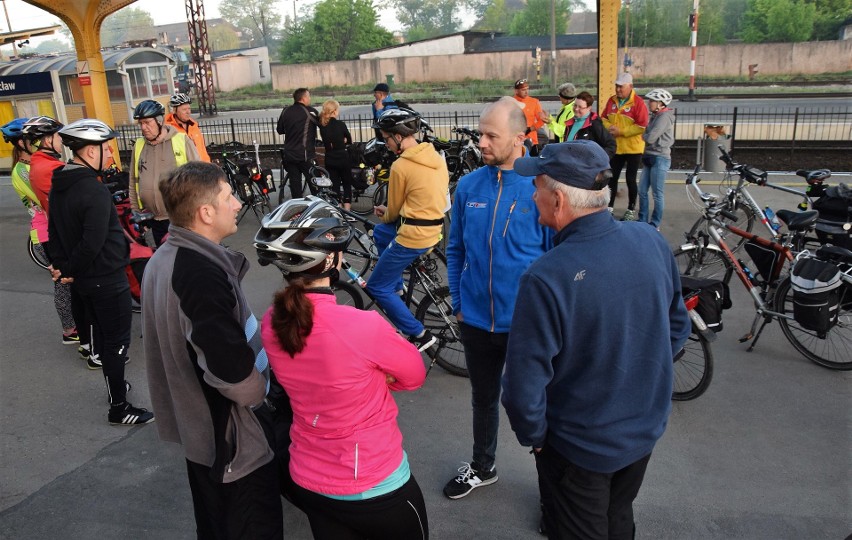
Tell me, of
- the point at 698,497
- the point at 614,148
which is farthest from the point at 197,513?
the point at 614,148

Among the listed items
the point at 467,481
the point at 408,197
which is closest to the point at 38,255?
the point at 408,197

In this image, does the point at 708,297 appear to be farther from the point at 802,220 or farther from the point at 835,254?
the point at 802,220

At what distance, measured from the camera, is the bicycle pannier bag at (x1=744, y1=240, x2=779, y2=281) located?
496cm

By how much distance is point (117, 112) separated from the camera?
29.2 meters

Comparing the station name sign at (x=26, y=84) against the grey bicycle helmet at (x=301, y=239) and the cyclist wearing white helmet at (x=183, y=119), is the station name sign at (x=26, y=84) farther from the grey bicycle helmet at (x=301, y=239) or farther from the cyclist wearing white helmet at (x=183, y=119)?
the grey bicycle helmet at (x=301, y=239)

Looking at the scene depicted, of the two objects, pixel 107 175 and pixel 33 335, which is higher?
pixel 107 175

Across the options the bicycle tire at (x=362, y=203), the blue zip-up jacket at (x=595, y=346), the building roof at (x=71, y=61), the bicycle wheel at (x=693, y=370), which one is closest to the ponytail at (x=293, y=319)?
the blue zip-up jacket at (x=595, y=346)

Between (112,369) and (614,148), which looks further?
(614,148)

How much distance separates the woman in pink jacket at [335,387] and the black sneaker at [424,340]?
2.56 meters

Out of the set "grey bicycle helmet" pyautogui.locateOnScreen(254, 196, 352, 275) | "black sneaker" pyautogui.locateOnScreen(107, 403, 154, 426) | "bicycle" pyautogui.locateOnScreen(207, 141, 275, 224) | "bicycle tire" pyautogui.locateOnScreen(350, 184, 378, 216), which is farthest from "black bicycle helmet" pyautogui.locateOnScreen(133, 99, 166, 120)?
"bicycle tire" pyautogui.locateOnScreen(350, 184, 378, 216)

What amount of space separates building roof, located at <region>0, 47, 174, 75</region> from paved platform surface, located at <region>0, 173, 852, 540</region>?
19381 millimetres

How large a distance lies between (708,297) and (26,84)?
1502 centimetres

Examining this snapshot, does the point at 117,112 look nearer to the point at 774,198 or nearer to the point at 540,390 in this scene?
the point at 774,198

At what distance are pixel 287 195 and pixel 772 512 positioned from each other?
963 centimetres
